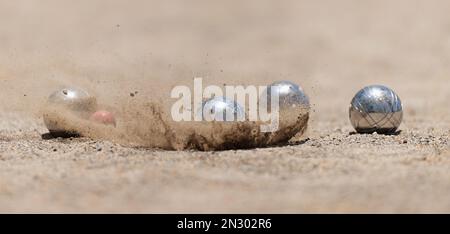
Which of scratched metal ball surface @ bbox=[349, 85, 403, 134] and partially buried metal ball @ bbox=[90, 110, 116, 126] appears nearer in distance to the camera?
scratched metal ball surface @ bbox=[349, 85, 403, 134]

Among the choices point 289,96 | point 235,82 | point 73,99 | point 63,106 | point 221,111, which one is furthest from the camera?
point 235,82

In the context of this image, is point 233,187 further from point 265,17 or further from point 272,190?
point 265,17

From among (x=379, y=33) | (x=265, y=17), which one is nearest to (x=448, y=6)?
(x=379, y=33)

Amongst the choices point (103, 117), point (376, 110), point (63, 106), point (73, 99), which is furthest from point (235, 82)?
point (63, 106)

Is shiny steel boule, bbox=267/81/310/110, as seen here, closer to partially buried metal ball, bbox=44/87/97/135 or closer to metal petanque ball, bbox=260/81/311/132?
metal petanque ball, bbox=260/81/311/132

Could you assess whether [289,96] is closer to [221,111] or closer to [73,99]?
[221,111]

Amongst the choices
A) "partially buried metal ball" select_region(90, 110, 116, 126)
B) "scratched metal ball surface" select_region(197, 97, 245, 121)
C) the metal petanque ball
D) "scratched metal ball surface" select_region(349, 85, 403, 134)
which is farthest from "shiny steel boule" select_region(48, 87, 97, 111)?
"scratched metal ball surface" select_region(349, 85, 403, 134)
